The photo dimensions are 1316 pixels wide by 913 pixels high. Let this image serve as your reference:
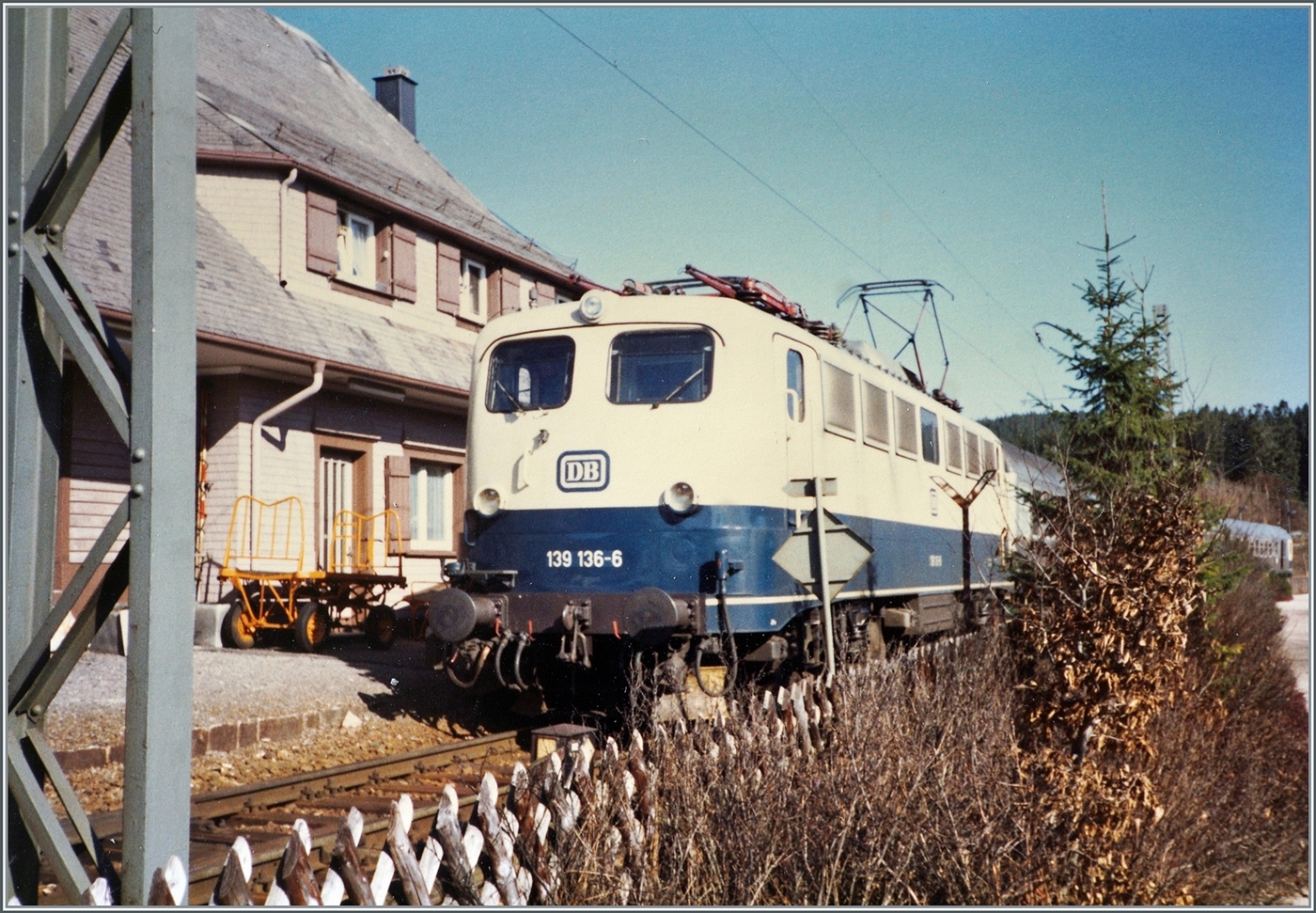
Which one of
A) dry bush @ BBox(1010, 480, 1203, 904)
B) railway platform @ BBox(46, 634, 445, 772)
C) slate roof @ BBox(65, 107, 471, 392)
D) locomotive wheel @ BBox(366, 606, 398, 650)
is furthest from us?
locomotive wheel @ BBox(366, 606, 398, 650)

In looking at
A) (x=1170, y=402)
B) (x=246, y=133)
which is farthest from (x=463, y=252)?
(x=1170, y=402)

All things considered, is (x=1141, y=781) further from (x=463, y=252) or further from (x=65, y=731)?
(x=463, y=252)

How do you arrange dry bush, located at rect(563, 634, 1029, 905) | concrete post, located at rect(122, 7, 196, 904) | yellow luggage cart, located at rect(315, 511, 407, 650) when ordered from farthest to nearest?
1. yellow luggage cart, located at rect(315, 511, 407, 650)
2. dry bush, located at rect(563, 634, 1029, 905)
3. concrete post, located at rect(122, 7, 196, 904)

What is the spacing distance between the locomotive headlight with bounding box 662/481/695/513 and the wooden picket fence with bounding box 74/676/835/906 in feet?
8.12

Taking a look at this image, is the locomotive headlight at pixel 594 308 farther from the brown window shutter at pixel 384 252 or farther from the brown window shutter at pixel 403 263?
the brown window shutter at pixel 384 252

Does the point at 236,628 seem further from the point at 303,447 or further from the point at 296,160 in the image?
the point at 296,160

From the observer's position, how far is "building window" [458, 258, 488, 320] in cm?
1967

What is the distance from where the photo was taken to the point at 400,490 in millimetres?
16656

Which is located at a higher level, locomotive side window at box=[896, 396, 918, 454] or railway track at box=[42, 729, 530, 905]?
locomotive side window at box=[896, 396, 918, 454]

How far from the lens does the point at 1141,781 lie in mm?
5973

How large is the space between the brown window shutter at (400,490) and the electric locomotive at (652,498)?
269 inches

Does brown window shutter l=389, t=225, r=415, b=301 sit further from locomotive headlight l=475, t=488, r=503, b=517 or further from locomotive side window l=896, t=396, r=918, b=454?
locomotive headlight l=475, t=488, r=503, b=517

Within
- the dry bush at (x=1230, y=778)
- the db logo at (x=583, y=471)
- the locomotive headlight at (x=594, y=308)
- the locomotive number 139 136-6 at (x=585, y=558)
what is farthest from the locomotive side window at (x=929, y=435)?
the locomotive number 139 136-6 at (x=585, y=558)

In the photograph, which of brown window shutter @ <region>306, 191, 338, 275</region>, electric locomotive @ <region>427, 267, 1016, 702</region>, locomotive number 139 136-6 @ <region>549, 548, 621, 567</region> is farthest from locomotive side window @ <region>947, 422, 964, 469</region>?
brown window shutter @ <region>306, 191, 338, 275</region>
